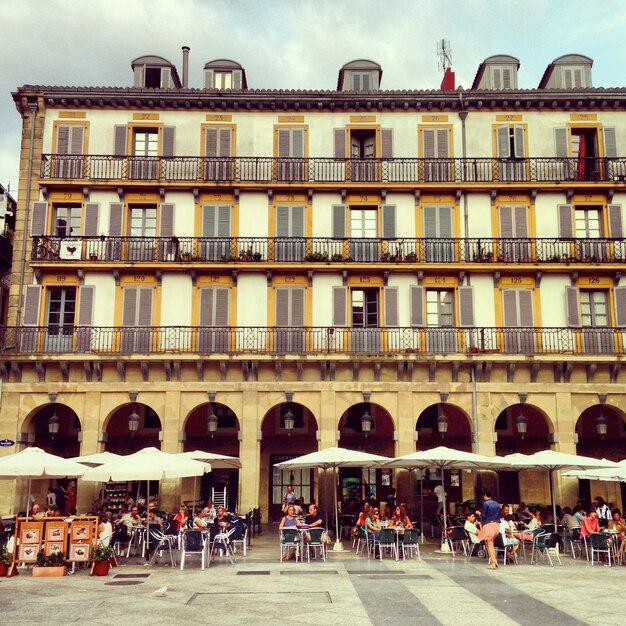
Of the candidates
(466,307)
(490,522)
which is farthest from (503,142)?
(490,522)

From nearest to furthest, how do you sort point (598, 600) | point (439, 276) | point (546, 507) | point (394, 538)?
point (598, 600), point (394, 538), point (546, 507), point (439, 276)

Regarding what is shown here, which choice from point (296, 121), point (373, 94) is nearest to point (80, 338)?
point (296, 121)

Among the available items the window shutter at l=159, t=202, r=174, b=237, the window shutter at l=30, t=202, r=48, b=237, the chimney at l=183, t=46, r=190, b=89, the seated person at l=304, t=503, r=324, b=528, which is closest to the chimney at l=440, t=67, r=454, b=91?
the chimney at l=183, t=46, r=190, b=89

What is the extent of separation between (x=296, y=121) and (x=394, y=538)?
17871 mm

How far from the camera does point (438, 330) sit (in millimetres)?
30109

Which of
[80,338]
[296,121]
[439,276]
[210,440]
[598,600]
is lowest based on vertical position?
[598,600]

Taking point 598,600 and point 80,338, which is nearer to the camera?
point 598,600

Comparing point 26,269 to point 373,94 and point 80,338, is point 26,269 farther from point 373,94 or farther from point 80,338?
point 373,94

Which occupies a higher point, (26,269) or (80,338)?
(26,269)

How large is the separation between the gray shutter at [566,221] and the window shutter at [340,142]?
863 centimetres

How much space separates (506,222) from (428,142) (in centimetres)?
440

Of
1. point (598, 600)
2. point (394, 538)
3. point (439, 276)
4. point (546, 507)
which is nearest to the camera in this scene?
point (598, 600)

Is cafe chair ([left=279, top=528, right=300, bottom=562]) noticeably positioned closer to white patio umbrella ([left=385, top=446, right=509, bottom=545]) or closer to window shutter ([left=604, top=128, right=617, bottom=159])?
white patio umbrella ([left=385, top=446, right=509, bottom=545])

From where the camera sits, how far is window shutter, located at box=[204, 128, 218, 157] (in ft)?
105
